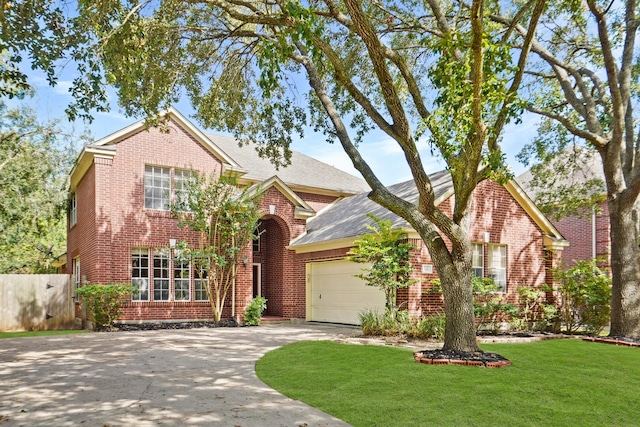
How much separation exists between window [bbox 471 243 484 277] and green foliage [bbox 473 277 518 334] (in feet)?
2.60

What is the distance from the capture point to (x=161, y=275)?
1714 centimetres

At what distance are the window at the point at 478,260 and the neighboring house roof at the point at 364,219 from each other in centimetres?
231

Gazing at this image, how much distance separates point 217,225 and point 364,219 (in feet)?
16.5

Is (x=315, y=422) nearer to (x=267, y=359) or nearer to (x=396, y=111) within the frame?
(x=267, y=359)

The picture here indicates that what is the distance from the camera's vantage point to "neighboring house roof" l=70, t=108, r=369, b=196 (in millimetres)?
16562

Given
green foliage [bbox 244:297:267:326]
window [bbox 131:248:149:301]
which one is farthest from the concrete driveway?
green foliage [bbox 244:297:267:326]

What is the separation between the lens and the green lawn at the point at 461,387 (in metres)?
5.68

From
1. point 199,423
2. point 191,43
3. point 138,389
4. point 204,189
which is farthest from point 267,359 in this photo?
point 204,189

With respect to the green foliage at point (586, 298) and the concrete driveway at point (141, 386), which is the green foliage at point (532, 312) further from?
the concrete driveway at point (141, 386)

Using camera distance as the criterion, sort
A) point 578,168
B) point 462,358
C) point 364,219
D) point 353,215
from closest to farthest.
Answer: point 462,358
point 364,219
point 578,168
point 353,215

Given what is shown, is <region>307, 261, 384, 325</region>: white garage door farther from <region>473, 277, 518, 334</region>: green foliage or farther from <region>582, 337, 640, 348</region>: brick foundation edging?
<region>582, 337, 640, 348</region>: brick foundation edging

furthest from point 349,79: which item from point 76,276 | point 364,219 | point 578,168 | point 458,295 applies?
point 76,276

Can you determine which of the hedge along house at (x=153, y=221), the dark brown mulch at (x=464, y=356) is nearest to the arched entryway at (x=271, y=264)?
the hedge along house at (x=153, y=221)

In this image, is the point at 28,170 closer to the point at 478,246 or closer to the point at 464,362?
the point at 478,246
